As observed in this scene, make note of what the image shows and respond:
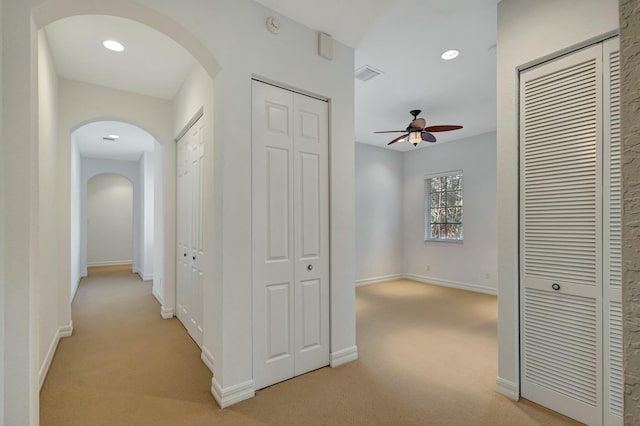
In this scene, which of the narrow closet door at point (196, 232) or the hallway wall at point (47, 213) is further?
the narrow closet door at point (196, 232)

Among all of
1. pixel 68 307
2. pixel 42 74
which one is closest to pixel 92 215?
pixel 68 307

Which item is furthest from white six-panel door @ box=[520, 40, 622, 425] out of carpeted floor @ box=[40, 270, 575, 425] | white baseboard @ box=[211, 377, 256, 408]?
white baseboard @ box=[211, 377, 256, 408]

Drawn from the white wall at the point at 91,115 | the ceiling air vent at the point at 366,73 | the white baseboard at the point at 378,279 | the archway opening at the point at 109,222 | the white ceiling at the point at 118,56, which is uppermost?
the ceiling air vent at the point at 366,73

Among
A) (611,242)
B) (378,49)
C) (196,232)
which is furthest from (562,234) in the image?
(196,232)

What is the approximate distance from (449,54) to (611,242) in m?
2.22

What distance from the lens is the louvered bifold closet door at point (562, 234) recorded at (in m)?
2.05

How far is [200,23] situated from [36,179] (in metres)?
1.40

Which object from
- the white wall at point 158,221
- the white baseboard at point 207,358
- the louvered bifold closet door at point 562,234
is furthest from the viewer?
the white wall at point 158,221

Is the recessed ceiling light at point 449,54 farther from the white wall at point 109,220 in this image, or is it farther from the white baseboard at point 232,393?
the white wall at point 109,220

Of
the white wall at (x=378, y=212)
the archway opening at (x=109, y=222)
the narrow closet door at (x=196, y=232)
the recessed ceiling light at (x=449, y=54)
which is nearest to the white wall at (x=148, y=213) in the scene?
the archway opening at (x=109, y=222)

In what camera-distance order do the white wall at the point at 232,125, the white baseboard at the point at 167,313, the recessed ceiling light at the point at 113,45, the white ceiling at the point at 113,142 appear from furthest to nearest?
the white ceiling at the point at 113,142 < the white baseboard at the point at 167,313 < the recessed ceiling light at the point at 113,45 < the white wall at the point at 232,125

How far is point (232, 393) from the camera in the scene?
2295mm

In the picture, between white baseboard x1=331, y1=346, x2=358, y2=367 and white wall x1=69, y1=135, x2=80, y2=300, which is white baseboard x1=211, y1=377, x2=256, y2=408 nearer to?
white baseboard x1=331, y1=346, x2=358, y2=367

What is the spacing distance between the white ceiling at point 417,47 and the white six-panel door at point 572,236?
81 centimetres
